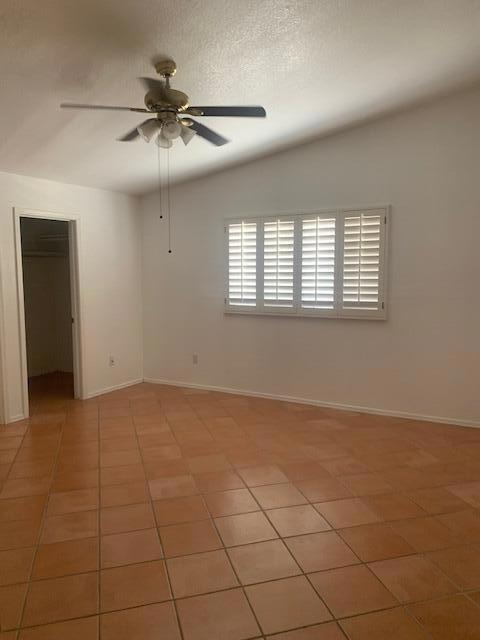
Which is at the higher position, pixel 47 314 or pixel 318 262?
pixel 318 262

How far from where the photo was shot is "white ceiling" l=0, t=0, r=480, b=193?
7.34 ft

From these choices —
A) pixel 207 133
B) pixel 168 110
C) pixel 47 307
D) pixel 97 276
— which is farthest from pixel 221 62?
pixel 47 307

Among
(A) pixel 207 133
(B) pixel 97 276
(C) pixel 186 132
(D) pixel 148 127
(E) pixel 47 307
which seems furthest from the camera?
(E) pixel 47 307

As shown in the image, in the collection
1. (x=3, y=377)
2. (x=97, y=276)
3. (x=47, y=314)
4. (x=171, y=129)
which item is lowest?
(x=3, y=377)

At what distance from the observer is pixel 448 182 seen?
402 cm

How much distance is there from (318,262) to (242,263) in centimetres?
93

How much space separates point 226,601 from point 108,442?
2.15 metres

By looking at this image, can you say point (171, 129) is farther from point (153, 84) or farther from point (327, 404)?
point (327, 404)

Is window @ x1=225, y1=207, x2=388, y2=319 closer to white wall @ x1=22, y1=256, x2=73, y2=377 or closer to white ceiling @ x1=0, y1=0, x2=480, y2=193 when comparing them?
white ceiling @ x1=0, y1=0, x2=480, y2=193

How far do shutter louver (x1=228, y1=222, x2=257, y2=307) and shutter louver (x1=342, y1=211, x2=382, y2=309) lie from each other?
1064mm

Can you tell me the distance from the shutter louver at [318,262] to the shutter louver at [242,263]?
61 cm

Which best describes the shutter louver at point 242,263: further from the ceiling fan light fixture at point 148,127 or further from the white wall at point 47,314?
the white wall at point 47,314

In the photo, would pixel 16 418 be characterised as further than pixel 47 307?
No

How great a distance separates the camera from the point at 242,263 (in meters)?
5.05
